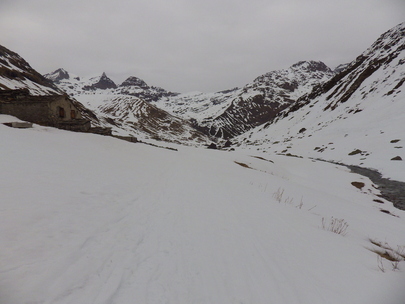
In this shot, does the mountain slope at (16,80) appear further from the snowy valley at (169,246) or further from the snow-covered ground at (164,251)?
the snow-covered ground at (164,251)

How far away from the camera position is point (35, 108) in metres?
17.8

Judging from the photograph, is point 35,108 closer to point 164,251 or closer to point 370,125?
point 164,251

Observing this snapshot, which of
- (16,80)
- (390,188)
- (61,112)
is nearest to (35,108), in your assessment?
(61,112)

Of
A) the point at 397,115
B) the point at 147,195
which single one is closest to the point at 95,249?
the point at 147,195

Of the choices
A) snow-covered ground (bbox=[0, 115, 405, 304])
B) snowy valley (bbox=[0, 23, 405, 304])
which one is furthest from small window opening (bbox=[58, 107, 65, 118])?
snow-covered ground (bbox=[0, 115, 405, 304])

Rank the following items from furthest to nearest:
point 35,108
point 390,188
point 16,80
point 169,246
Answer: point 16,80 → point 35,108 → point 390,188 → point 169,246

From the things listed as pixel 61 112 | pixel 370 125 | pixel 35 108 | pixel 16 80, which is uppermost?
pixel 370 125

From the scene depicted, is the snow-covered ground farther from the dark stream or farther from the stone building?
the stone building

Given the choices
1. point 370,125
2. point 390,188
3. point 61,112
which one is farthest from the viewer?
point 370,125

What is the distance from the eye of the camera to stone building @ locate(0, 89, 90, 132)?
675 inches

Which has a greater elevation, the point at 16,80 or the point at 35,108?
the point at 16,80

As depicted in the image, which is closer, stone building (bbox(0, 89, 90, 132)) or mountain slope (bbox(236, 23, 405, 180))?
stone building (bbox(0, 89, 90, 132))

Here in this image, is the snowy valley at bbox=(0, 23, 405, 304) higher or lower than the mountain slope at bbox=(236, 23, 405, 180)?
lower

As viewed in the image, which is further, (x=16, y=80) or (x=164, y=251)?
(x=16, y=80)
